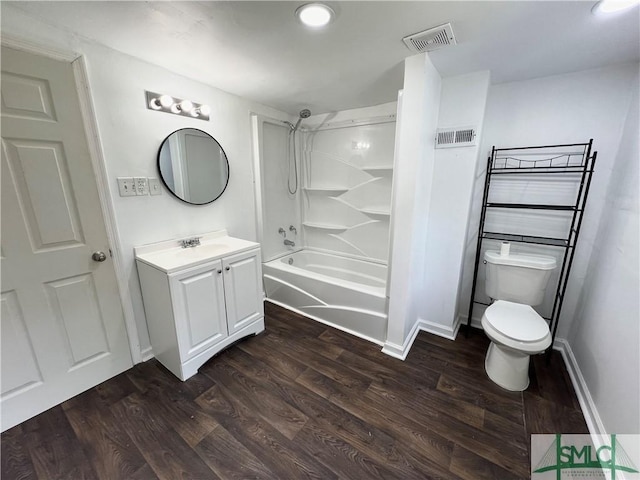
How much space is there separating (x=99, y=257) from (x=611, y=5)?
2990 millimetres

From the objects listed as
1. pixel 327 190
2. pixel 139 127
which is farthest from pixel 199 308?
pixel 327 190

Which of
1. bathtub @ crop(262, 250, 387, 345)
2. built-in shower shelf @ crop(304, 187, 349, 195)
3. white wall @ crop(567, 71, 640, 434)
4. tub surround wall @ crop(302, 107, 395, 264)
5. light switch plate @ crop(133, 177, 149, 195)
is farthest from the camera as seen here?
built-in shower shelf @ crop(304, 187, 349, 195)

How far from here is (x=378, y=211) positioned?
284 centimetres

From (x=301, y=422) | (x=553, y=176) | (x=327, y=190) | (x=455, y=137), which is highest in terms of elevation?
(x=455, y=137)

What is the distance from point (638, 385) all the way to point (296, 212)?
2.97 meters

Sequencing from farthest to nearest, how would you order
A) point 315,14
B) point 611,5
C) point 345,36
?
point 345,36 < point 315,14 < point 611,5

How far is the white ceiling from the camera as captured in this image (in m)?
1.20

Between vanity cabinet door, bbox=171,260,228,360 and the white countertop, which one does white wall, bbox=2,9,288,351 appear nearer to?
the white countertop

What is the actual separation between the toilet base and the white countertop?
1.95 m

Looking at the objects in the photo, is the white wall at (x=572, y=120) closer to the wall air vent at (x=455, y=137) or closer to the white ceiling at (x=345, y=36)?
the white ceiling at (x=345, y=36)

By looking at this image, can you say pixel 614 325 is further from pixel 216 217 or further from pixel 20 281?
pixel 20 281

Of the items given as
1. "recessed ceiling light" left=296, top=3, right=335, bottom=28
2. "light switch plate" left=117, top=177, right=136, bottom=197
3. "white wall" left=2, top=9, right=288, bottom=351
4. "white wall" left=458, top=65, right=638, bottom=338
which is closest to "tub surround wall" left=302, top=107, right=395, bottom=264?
"white wall" left=458, top=65, right=638, bottom=338

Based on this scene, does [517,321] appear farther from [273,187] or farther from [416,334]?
[273,187]

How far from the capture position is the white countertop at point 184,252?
5.56ft
